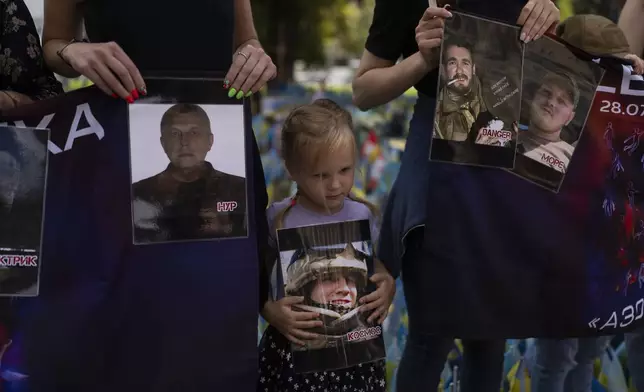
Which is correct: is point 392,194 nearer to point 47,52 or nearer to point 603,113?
Answer: point 603,113

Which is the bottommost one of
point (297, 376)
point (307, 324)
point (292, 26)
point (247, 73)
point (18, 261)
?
point (297, 376)

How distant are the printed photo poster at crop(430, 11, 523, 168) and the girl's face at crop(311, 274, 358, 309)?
13.4 inches

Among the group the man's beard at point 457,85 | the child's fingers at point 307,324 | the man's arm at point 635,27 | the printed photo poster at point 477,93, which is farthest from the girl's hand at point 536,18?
the child's fingers at point 307,324

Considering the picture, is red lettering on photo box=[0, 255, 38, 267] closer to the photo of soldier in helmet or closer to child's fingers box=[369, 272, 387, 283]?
the photo of soldier in helmet

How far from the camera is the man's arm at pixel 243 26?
1.66 meters

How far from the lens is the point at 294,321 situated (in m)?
1.62

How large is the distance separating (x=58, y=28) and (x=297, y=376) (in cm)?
89

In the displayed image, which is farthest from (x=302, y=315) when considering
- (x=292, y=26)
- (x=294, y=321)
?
(x=292, y=26)

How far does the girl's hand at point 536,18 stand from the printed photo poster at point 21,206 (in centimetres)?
102

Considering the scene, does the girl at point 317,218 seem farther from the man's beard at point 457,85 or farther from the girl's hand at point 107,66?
the girl's hand at point 107,66

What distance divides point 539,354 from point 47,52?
5.02ft

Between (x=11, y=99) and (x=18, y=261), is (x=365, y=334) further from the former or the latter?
(x=11, y=99)

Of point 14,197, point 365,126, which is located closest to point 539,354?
point 14,197

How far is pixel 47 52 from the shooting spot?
5.10 feet
